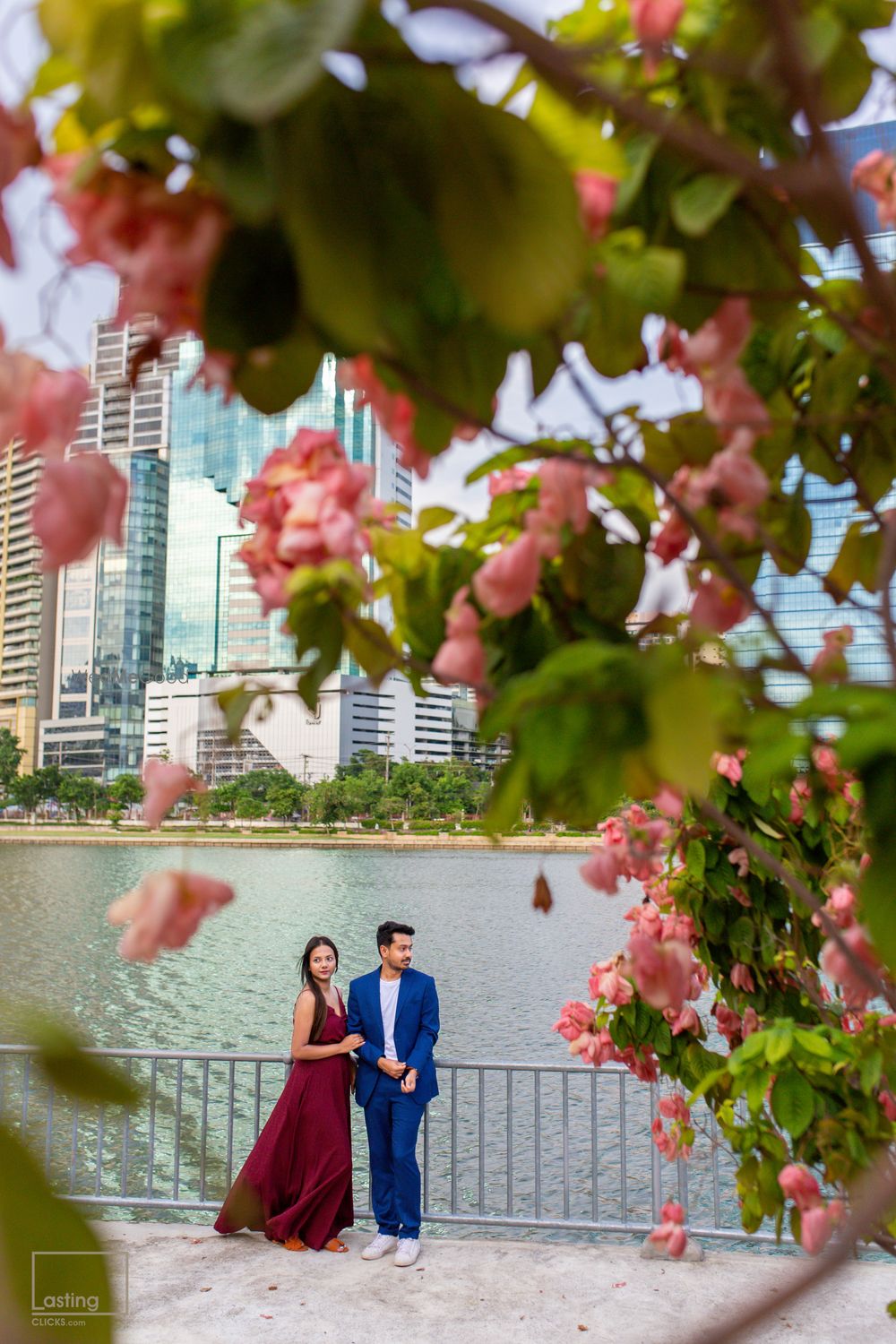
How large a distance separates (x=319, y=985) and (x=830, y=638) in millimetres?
3521

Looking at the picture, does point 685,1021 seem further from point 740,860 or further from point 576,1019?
point 740,860

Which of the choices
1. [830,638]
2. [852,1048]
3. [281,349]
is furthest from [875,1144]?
[281,349]

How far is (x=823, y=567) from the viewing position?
4.31 ft

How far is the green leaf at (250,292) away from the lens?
0.51m

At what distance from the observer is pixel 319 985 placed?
479 centimetres

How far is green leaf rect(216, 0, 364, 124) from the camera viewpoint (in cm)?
34

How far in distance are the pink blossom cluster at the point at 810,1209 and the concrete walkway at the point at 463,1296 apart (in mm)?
1719

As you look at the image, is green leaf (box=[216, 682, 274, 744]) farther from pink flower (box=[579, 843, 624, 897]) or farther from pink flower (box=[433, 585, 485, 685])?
pink flower (box=[579, 843, 624, 897])

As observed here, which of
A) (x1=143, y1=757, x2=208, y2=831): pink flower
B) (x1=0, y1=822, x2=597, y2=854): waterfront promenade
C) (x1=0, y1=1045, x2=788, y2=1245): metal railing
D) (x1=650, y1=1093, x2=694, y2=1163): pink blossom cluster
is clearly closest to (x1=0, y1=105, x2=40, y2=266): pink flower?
(x1=143, y1=757, x2=208, y2=831): pink flower

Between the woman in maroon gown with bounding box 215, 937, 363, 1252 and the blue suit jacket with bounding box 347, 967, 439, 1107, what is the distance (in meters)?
0.07

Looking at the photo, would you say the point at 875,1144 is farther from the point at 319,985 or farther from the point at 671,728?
the point at 319,985

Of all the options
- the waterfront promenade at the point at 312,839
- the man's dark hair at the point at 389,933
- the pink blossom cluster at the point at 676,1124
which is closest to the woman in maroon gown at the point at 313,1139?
the man's dark hair at the point at 389,933

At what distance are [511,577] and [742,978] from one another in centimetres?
210

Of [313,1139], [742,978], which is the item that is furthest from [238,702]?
[313,1139]
